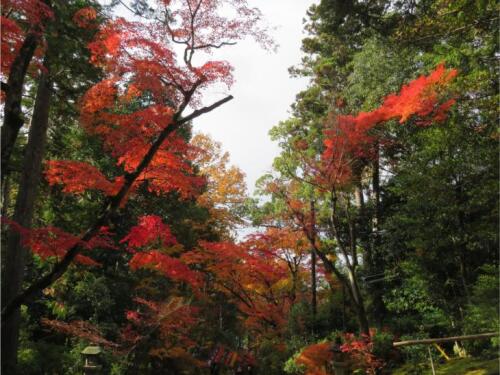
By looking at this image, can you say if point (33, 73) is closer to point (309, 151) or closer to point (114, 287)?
point (114, 287)

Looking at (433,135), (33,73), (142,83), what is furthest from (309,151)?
(33,73)

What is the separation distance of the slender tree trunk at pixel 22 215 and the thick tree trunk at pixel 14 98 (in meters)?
2.67

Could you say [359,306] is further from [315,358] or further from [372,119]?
[372,119]

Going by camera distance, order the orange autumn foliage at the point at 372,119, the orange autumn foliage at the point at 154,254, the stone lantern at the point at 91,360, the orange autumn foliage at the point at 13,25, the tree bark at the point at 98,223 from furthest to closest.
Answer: the orange autumn foliage at the point at 154,254 → the orange autumn foliage at the point at 372,119 → the stone lantern at the point at 91,360 → the tree bark at the point at 98,223 → the orange autumn foliage at the point at 13,25

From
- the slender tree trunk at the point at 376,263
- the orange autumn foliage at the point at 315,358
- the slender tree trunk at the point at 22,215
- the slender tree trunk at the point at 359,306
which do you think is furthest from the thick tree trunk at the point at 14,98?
the slender tree trunk at the point at 376,263

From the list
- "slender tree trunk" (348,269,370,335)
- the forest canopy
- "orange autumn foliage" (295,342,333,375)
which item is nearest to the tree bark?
the forest canopy

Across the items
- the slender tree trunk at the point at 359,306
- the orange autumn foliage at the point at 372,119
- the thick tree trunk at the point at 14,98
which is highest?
the orange autumn foliage at the point at 372,119

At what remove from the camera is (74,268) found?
12.2 meters

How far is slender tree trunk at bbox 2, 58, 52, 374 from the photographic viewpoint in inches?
309

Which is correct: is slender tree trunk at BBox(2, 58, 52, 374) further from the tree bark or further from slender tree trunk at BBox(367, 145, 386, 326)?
slender tree trunk at BBox(367, 145, 386, 326)

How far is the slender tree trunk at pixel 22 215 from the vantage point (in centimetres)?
785

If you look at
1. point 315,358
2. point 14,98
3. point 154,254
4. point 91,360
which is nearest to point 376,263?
point 315,358

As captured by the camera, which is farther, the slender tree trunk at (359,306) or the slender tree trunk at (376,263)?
the slender tree trunk at (376,263)

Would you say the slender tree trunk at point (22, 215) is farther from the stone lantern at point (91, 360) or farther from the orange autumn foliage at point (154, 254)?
the orange autumn foliage at point (154, 254)
